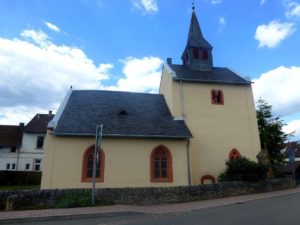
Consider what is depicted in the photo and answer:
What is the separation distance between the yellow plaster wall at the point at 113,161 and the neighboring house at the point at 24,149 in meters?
22.8

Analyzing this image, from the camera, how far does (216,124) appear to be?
21828mm

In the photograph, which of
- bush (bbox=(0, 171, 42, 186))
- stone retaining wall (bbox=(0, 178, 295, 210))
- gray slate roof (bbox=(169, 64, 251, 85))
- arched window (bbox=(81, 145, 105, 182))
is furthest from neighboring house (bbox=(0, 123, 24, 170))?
stone retaining wall (bbox=(0, 178, 295, 210))

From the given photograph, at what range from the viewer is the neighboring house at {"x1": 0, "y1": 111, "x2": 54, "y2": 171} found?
123 ft

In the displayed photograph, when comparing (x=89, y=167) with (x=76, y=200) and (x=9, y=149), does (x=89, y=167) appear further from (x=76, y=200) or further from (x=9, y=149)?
(x=9, y=149)

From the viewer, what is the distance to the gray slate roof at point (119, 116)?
18.5 meters

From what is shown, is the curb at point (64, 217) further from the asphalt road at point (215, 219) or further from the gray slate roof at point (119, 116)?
the gray slate roof at point (119, 116)

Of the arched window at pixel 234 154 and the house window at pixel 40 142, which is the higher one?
the house window at pixel 40 142

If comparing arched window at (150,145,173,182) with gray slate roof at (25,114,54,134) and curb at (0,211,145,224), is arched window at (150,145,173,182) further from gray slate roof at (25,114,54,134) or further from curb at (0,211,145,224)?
gray slate roof at (25,114,54,134)

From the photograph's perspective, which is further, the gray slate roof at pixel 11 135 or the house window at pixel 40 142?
the house window at pixel 40 142

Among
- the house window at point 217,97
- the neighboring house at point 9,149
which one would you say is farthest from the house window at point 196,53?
the neighboring house at point 9,149

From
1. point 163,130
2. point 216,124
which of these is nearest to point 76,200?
point 163,130

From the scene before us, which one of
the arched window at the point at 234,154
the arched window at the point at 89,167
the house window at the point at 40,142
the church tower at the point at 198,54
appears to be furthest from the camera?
the house window at the point at 40,142

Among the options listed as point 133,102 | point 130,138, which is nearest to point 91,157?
point 130,138

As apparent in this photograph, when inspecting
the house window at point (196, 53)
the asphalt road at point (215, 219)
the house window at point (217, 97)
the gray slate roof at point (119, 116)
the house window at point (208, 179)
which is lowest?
the asphalt road at point (215, 219)
